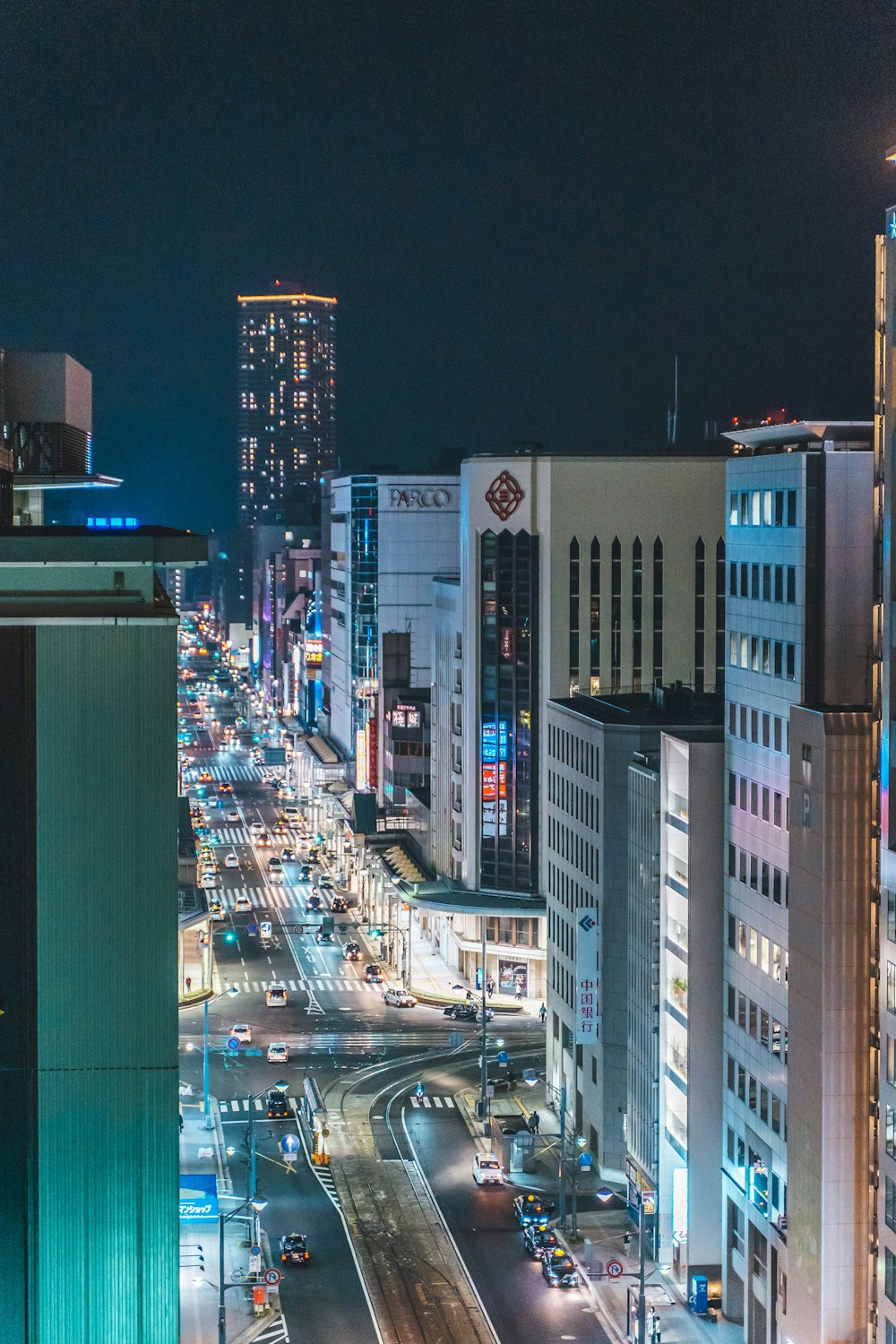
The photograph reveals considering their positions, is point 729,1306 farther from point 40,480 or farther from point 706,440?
point 706,440

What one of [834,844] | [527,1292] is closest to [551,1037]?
[527,1292]

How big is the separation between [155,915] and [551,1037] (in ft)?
203

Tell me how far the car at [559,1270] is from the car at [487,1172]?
9.26m

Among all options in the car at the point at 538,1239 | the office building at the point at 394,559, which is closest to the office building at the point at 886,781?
the car at the point at 538,1239

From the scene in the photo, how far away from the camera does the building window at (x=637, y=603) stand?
342 feet

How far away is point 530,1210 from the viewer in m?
68.9

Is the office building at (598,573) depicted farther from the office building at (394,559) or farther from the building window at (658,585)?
the office building at (394,559)

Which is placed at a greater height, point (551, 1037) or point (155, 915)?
point (155, 915)

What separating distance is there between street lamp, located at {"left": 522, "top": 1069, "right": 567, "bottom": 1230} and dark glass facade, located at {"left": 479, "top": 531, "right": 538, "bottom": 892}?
2107cm

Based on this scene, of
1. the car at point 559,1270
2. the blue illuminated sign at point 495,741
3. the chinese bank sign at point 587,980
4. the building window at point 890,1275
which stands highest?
the blue illuminated sign at point 495,741

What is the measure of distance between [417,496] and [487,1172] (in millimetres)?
95951

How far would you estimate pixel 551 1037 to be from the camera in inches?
3346

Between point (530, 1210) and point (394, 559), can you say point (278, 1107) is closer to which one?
point (530, 1210)

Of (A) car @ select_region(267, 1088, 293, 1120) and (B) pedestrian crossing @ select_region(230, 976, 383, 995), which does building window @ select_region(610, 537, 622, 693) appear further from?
(A) car @ select_region(267, 1088, 293, 1120)
